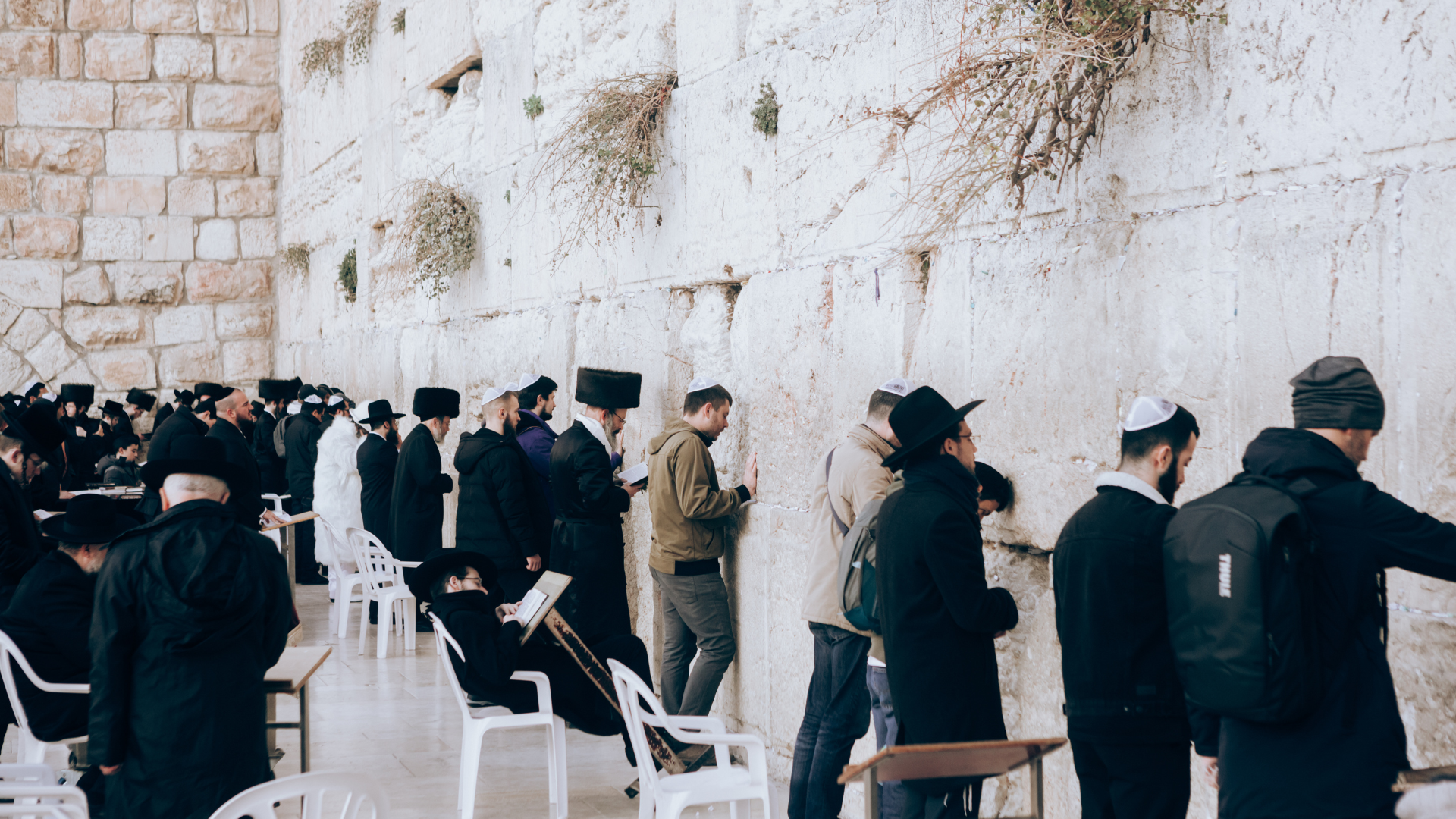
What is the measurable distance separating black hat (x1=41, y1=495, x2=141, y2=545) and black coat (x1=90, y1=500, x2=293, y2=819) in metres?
1.10

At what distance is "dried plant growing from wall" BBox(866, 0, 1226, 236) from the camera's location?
3.24 metres

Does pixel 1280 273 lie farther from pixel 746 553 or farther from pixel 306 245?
pixel 306 245

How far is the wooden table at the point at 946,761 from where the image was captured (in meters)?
2.33

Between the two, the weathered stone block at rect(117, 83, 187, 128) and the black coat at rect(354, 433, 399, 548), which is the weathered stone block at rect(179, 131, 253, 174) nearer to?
the weathered stone block at rect(117, 83, 187, 128)

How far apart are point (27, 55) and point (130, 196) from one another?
1952mm

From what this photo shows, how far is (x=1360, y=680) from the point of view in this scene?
2.33m

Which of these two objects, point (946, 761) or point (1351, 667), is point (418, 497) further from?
point (1351, 667)

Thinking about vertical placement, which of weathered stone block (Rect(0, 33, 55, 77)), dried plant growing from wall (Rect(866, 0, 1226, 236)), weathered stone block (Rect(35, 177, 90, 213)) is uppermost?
weathered stone block (Rect(0, 33, 55, 77))

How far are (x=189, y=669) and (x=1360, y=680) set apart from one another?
287 cm

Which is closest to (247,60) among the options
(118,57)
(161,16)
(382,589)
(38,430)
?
(161,16)

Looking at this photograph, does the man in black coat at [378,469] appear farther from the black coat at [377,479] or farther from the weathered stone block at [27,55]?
Result: the weathered stone block at [27,55]

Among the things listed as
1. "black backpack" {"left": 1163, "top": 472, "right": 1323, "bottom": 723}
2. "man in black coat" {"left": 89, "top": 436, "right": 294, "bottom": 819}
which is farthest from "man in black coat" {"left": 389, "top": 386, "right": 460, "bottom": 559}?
"black backpack" {"left": 1163, "top": 472, "right": 1323, "bottom": 723}

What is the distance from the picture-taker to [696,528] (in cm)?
523

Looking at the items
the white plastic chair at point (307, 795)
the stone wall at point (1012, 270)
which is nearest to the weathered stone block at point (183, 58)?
the stone wall at point (1012, 270)
